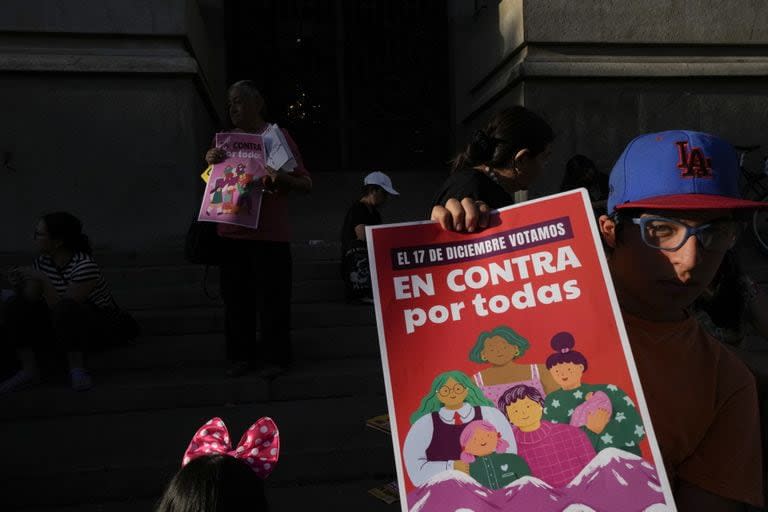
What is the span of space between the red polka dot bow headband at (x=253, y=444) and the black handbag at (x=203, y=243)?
2.59 m

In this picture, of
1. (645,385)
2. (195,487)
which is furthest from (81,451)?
(645,385)

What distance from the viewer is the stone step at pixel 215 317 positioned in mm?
4957

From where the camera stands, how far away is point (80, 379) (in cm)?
418

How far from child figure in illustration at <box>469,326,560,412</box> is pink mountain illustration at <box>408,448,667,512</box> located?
0.16 m

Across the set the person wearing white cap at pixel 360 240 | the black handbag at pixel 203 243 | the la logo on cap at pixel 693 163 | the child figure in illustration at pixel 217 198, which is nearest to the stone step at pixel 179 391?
A: the black handbag at pixel 203 243

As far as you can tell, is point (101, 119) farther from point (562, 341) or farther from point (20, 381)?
point (562, 341)

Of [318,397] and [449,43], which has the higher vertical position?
[449,43]

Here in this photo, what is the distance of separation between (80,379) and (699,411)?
157 inches

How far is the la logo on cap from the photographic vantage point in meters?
1.22

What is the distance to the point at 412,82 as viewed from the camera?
8773 mm

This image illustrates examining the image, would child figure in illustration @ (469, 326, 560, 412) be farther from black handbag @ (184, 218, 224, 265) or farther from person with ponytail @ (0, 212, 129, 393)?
person with ponytail @ (0, 212, 129, 393)

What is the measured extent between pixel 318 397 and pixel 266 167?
1.64m

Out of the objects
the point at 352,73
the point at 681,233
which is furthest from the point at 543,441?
Answer: the point at 352,73

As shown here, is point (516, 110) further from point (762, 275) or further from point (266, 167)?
point (762, 275)
